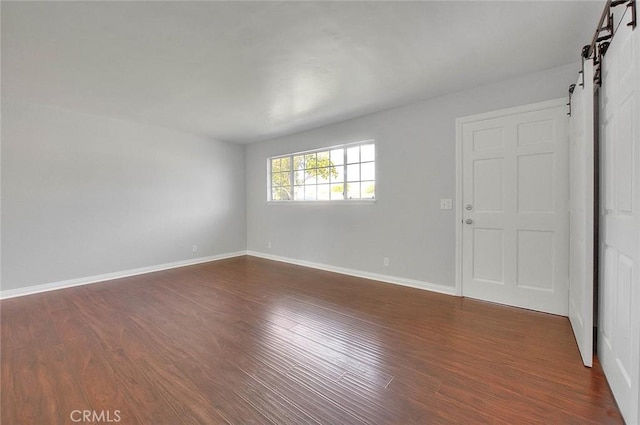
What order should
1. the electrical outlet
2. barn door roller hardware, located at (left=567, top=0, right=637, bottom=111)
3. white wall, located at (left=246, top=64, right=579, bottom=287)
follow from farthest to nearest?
the electrical outlet, white wall, located at (left=246, top=64, right=579, bottom=287), barn door roller hardware, located at (left=567, top=0, right=637, bottom=111)

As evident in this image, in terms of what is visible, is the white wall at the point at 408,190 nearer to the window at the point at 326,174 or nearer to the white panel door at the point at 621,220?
the window at the point at 326,174

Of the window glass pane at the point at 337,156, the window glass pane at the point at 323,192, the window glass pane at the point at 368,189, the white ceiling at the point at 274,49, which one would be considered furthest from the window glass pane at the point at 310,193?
the white ceiling at the point at 274,49

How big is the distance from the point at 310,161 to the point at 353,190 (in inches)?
45.7

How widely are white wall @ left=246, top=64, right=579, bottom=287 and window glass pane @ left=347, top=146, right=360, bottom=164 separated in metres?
0.15

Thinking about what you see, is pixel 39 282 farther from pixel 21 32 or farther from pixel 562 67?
pixel 562 67

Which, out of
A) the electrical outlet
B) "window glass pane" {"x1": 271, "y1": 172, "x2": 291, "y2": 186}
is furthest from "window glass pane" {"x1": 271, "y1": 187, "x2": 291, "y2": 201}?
the electrical outlet

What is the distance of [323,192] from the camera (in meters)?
4.66

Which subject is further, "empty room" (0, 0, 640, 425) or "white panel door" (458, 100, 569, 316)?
"white panel door" (458, 100, 569, 316)

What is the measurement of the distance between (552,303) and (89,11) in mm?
4593

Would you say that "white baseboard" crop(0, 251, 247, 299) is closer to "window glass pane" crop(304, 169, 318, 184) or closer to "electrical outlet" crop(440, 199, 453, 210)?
"window glass pane" crop(304, 169, 318, 184)

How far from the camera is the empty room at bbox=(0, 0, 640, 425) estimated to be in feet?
4.97

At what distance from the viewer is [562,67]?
2537 mm

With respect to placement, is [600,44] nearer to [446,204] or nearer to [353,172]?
[446,204]

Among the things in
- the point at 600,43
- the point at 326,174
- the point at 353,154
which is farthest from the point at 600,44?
the point at 326,174
